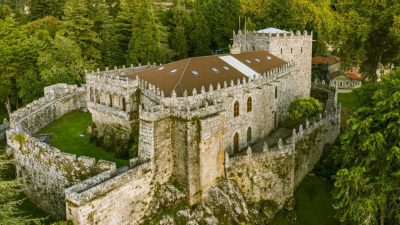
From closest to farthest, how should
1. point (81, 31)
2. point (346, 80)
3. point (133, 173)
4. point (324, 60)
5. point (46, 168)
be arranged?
point (133, 173) < point (46, 168) < point (81, 31) < point (346, 80) < point (324, 60)

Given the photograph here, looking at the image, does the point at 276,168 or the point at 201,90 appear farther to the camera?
the point at 201,90

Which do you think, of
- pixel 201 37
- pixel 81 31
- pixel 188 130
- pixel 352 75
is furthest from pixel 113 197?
pixel 352 75

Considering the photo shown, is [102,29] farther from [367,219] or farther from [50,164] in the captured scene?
[367,219]

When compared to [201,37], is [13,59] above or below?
below

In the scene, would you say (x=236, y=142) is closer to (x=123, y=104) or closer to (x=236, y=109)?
(x=236, y=109)

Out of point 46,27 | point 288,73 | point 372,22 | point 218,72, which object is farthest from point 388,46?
point 46,27

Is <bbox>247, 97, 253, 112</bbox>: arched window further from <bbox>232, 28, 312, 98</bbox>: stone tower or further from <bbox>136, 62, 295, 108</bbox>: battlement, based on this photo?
<bbox>232, 28, 312, 98</bbox>: stone tower
